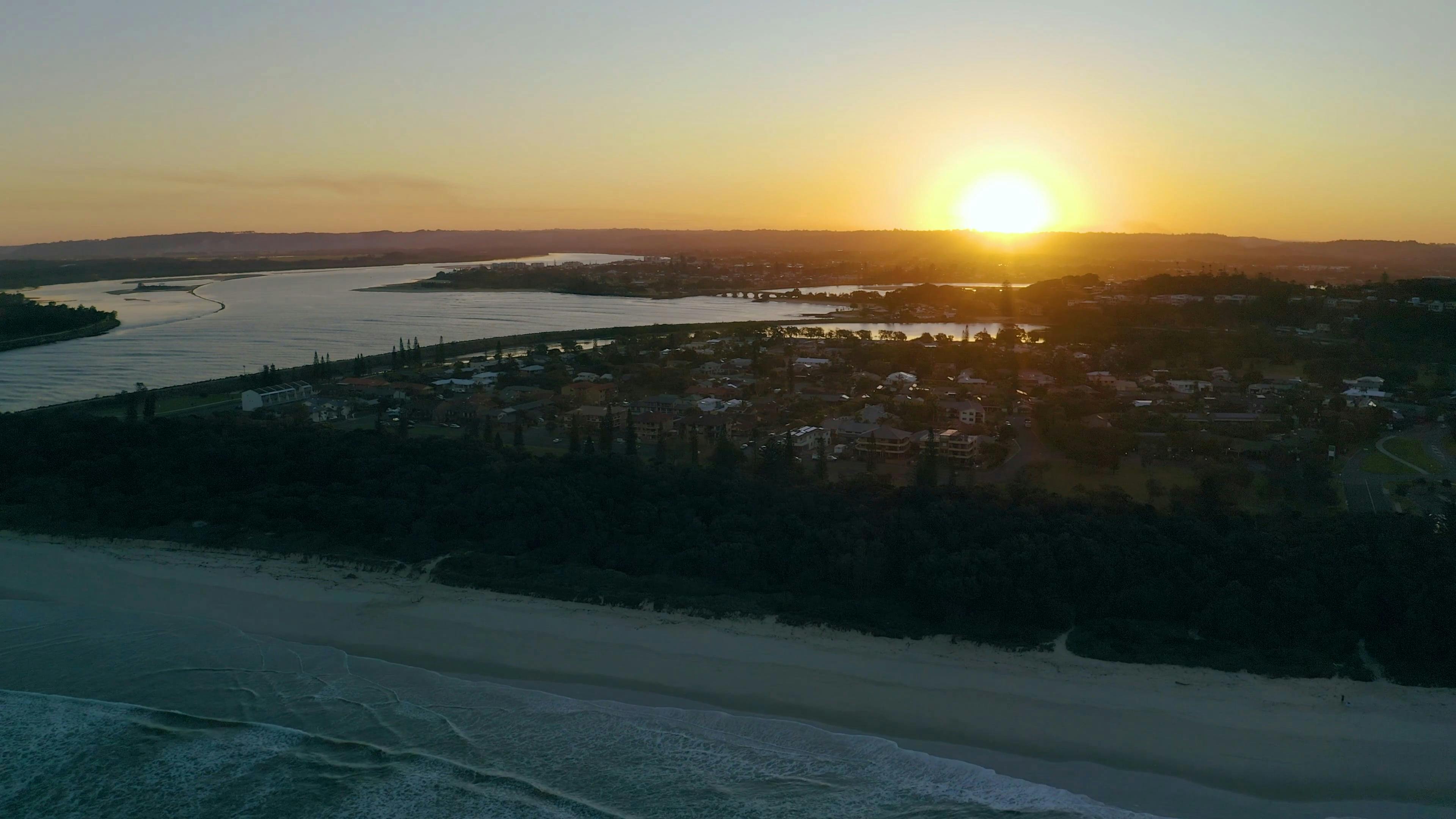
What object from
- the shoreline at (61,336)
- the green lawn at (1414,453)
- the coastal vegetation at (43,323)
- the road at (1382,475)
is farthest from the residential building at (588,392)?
the coastal vegetation at (43,323)

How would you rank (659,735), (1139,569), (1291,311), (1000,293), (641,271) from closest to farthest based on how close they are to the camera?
(659,735), (1139,569), (1291,311), (1000,293), (641,271)

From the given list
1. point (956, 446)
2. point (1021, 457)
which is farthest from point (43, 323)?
point (1021, 457)

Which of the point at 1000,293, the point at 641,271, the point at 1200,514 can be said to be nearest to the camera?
the point at 1200,514

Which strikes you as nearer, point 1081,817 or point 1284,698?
point 1081,817

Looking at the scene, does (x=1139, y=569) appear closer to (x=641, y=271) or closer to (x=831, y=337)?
(x=831, y=337)

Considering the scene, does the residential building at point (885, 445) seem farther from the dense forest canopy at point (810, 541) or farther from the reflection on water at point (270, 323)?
the reflection on water at point (270, 323)

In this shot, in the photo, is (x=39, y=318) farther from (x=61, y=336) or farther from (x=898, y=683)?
(x=898, y=683)

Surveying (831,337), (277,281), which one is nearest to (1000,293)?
(831,337)
